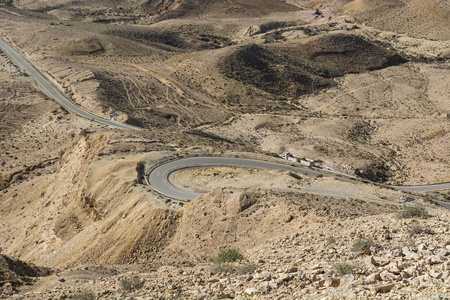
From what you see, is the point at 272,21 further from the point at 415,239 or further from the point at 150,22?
the point at 415,239

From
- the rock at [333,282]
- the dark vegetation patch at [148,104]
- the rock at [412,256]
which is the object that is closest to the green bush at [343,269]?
the rock at [333,282]

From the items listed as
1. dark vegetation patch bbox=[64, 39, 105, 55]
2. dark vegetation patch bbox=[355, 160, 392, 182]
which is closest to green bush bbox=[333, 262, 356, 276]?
dark vegetation patch bbox=[355, 160, 392, 182]

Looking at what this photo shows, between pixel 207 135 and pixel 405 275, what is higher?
pixel 405 275

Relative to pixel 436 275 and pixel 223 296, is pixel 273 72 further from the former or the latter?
pixel 436 275

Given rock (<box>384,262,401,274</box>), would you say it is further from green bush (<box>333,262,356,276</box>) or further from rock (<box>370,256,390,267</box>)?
green bush (<box>333,262,356,276</box>)

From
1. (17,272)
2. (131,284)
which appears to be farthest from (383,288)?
(17,272)

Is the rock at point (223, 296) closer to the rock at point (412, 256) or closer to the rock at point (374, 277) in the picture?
the rock at point (374, 277)

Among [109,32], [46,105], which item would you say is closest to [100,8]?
[109,32]

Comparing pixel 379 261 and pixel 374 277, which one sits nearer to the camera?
pixel 374 277
